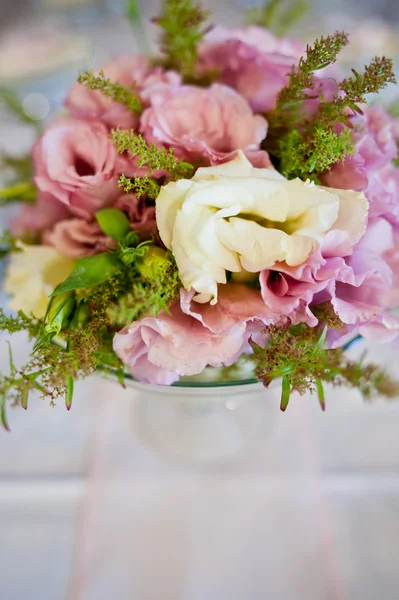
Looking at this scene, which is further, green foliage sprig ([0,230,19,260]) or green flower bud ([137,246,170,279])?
green foliage sprig ([0,230,19,260])

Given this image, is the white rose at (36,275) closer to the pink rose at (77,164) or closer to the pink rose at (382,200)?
the pink rose at (77,164)

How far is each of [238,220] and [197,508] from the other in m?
0.30

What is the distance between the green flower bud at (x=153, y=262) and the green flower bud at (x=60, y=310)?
52mm

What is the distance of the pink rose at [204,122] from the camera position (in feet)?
1.17

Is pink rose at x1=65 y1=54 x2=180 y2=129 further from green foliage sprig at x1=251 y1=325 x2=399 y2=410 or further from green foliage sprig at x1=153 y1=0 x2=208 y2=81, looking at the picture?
green foliage sprig at x1=251 y1=325 x2=399 y2=410

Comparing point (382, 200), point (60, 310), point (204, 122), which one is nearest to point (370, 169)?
point (382, 200)

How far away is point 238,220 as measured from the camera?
0.31 meters

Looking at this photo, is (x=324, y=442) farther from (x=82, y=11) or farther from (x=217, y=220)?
(x=82, y=11)

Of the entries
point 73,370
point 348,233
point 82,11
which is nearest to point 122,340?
point 73,370

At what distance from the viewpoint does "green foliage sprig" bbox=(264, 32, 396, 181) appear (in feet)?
1.01

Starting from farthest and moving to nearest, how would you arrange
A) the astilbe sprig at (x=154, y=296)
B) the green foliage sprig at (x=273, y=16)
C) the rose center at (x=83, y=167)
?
the green foliage sprig at (x=273, y=16), the rose center at (x=83, y=167), the astilbe sprig at (x=154, y=296)

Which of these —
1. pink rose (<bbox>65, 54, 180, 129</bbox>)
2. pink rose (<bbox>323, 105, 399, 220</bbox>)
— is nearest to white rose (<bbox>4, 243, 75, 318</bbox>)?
pink rose (<bbox>65, 54, 180, 129</bbox>)

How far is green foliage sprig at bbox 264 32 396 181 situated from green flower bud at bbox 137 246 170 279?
10 centimetres

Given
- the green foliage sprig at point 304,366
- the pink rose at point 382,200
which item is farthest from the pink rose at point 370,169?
the green foliage sprig at point 304,366
